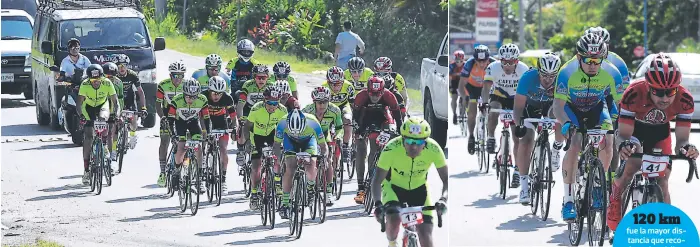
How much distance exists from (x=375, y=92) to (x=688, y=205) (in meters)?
3.13

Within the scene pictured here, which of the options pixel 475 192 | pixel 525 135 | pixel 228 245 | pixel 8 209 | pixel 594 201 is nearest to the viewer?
pixel 594 201

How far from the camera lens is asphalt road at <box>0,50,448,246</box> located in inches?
540

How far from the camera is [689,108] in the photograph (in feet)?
35.4

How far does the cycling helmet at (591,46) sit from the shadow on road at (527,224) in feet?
6.85

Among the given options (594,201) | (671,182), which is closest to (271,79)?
(671,182)

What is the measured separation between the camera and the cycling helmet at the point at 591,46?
1170 centimetres

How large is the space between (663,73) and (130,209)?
696 cm

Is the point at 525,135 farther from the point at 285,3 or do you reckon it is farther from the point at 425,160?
the point at 425,160

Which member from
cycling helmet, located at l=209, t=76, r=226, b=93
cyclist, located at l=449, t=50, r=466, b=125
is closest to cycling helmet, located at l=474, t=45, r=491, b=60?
cyclist, located at l=449, t=50, r=466, b=125

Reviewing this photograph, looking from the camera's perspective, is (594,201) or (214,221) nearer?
(594,201)

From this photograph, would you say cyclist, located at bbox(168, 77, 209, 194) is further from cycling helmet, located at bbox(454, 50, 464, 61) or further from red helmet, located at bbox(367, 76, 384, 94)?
cycling helmet, located at bbox(454, 50, 464, 61)

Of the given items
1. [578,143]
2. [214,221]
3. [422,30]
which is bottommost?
[214,221]

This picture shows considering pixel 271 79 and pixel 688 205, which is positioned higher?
pixel 271 79

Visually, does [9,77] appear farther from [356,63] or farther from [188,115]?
[356,63]
